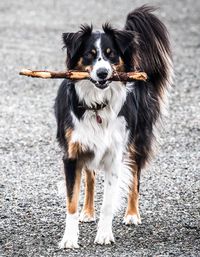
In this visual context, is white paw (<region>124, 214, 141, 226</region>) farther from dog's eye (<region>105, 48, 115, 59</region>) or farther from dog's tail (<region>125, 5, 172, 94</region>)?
dog's eye (<region>105, 48, 115, 59</region>)

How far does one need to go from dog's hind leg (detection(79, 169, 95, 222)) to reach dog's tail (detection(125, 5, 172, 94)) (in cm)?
116

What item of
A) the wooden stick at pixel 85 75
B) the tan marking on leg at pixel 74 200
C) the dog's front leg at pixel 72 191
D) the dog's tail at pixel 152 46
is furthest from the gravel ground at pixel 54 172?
the wooden stick at pixel 85 75

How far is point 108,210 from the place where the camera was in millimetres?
6195

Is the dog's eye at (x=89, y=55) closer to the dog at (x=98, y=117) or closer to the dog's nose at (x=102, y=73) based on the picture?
the dog at (x=98, y=117)

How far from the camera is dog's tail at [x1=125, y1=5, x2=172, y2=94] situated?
7.18 meters

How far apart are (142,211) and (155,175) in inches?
49.9

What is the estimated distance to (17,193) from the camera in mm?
7531

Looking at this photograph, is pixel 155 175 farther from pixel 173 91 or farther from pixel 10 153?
pixel 173 91

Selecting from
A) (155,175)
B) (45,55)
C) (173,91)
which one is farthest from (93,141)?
(45,55)

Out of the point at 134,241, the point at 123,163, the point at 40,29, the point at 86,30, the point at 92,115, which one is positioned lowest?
the point at 40,29

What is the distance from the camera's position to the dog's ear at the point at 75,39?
19.6 ft

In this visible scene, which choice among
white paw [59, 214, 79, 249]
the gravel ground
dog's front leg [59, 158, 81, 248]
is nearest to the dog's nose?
dog's front leg [59, 158, 81, 248]

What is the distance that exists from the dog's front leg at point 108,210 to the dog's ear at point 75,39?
105cm

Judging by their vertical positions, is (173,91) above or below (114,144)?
below
